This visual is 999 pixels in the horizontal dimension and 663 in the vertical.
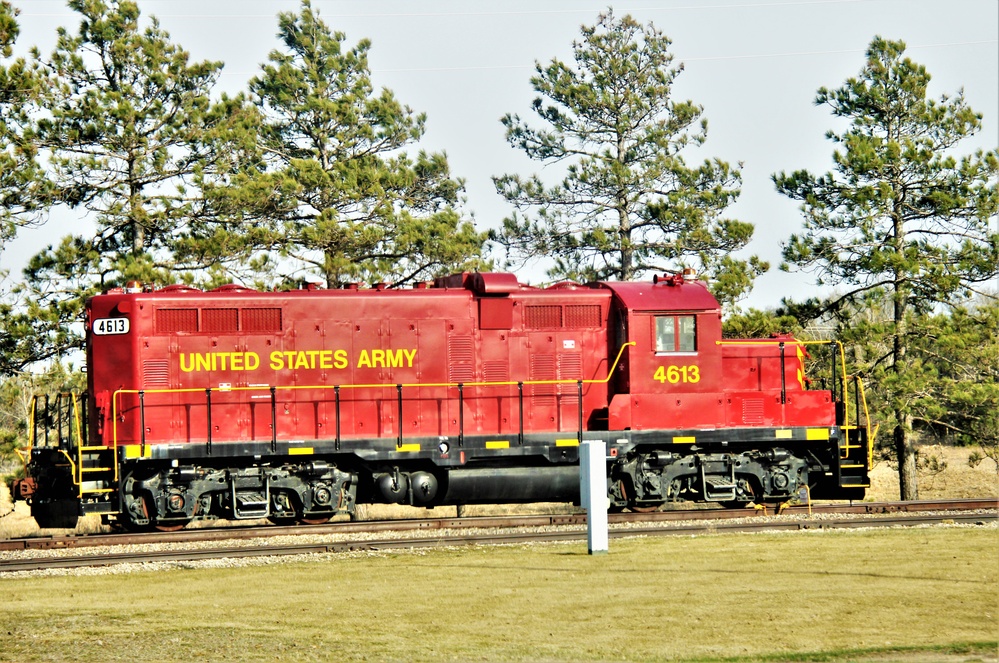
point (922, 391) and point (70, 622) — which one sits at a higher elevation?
point (922, 391)

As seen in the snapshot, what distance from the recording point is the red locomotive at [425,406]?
1706 centimetres

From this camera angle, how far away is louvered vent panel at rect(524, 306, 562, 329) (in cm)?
1844

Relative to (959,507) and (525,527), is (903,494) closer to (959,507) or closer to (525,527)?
(959,507)

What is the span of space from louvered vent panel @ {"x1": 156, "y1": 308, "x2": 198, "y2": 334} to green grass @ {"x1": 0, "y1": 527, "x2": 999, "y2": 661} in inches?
174

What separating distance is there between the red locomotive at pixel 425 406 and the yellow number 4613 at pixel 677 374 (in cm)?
3

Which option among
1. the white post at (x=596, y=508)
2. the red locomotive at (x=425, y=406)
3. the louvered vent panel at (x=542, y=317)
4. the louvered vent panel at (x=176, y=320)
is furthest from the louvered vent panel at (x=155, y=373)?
the white post at (x=596, y=508)

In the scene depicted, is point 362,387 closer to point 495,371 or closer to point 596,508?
point 495,371

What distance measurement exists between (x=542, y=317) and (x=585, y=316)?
2.28 ft

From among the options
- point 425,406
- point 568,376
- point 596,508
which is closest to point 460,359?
point 425,406

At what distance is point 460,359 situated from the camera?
59.5 ft

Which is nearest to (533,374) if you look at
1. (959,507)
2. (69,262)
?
(959,507)

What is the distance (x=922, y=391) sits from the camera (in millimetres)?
23219

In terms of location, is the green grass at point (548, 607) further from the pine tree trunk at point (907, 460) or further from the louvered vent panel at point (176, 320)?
the pine tree trunk at point (907, 460)

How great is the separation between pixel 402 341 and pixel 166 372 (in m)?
3.49
